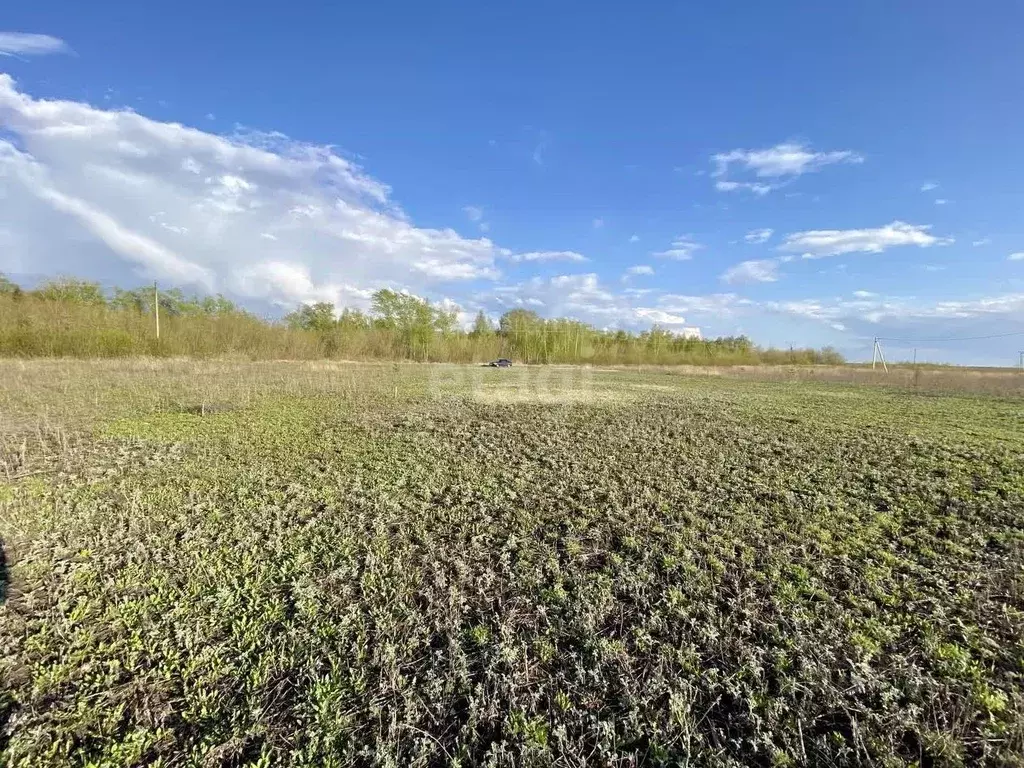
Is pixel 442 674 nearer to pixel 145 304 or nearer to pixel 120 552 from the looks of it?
pixel 120 552

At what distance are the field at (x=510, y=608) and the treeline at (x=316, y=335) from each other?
18.6 metres

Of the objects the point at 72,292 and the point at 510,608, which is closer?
the point at 510,608

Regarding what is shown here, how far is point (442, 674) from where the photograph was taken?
1762 millimetres

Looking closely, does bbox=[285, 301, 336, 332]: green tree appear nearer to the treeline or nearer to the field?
the treeline

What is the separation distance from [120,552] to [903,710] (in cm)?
389

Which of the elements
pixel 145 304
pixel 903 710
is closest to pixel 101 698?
pixel 903 710

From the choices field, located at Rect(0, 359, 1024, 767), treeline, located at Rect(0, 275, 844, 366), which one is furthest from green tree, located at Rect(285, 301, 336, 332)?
field, located at Rect(0, 359, 1024, 767)

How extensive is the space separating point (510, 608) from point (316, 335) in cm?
2774

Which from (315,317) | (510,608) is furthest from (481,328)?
(510,608)

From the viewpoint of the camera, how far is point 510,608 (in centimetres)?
217

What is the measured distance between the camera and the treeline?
18031 millimetres

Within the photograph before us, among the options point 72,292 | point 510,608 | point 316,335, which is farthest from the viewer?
point 316,335

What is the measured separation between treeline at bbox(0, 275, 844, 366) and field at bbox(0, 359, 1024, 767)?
18643 millimetres

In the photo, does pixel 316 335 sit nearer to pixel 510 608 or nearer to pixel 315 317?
pixel 315 317
